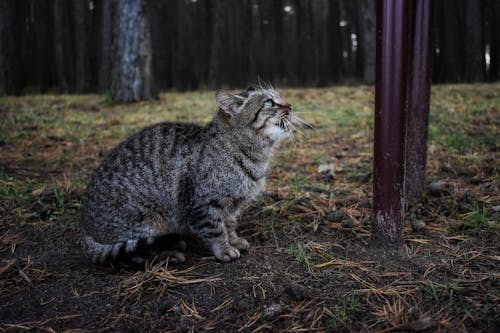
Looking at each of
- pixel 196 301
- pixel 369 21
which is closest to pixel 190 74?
pixel 369 21

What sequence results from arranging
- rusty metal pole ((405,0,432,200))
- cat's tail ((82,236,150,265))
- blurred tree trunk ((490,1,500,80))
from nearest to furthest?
cat's tail ((82,236,150,265))
rusty metal pole ((405,0,432,200))
blurred tree trunk ((490,1,500,80))

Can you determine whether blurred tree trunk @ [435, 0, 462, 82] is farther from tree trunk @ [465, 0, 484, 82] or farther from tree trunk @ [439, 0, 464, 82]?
tree trunk @ [465, 0, 484, 82]

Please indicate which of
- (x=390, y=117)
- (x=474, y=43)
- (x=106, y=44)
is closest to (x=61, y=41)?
(x=106, y=44)

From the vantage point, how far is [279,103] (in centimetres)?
245

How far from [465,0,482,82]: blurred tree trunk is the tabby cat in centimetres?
Answer: 646

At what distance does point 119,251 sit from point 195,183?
55cm

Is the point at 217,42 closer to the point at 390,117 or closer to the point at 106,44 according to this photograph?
the point at 106,44

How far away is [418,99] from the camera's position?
2.58m

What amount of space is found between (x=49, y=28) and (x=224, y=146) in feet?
33.9

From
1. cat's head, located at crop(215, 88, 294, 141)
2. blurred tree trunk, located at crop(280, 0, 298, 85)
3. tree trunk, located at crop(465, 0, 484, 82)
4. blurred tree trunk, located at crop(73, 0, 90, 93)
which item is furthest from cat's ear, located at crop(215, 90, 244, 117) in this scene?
blurred tree trunk, located at crop(73, 0, 90, 93)

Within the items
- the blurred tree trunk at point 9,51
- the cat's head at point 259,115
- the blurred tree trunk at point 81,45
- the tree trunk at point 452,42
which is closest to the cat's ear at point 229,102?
the cat's head at point 259,115

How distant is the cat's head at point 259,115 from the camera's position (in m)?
2.41

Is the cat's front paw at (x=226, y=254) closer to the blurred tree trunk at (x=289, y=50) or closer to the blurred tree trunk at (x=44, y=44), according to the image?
the blurred tree trunk at (x=289, y=50)

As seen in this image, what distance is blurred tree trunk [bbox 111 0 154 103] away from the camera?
277 inches
